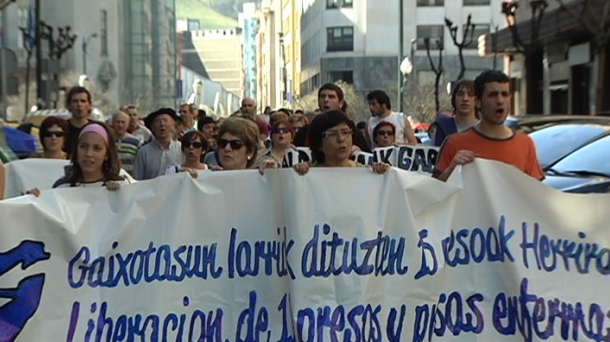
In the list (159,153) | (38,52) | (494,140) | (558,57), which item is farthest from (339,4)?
(494,140)

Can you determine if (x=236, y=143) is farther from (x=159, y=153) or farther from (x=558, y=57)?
(x=558, y=57)

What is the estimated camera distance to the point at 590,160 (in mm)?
8844

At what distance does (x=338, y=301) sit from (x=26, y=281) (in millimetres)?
1509

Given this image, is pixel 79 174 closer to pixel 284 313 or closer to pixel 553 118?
pixel 284 313

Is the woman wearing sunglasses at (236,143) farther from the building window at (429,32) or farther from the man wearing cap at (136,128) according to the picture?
the building window at (429,32)

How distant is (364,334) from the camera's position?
480 cm

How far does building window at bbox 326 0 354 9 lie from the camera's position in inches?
2904

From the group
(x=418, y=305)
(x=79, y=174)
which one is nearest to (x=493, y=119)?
(x=418, y=305)

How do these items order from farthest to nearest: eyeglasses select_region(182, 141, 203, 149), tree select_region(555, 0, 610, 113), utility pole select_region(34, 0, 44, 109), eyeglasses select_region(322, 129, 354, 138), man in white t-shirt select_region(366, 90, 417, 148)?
1. utility pole select_region(34, 0, 44, 109)
2. tree select_region(555, 0, 610, 113)
3. man in white t-shirt select_region(366, 90, 417, 148)
4. eyeglasses select_region(182, 141, 203, 149)
5. eyeglasses select_region(322, 129, 354, 138)

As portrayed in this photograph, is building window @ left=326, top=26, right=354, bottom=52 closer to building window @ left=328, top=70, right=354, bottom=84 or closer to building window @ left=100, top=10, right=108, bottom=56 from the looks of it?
building window @ left=328, top=70, right=354, bottom=84

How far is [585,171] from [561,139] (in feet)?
5.38

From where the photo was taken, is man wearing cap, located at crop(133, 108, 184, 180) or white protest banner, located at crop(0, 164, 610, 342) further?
man wearing cap, located at crop(133, 108, 184, 180)

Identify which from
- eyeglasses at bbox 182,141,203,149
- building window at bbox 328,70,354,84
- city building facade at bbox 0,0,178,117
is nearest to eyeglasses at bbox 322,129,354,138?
eyeglasses at bbox 182,141,203,149

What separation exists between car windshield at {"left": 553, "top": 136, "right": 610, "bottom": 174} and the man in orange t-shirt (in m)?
3.32
